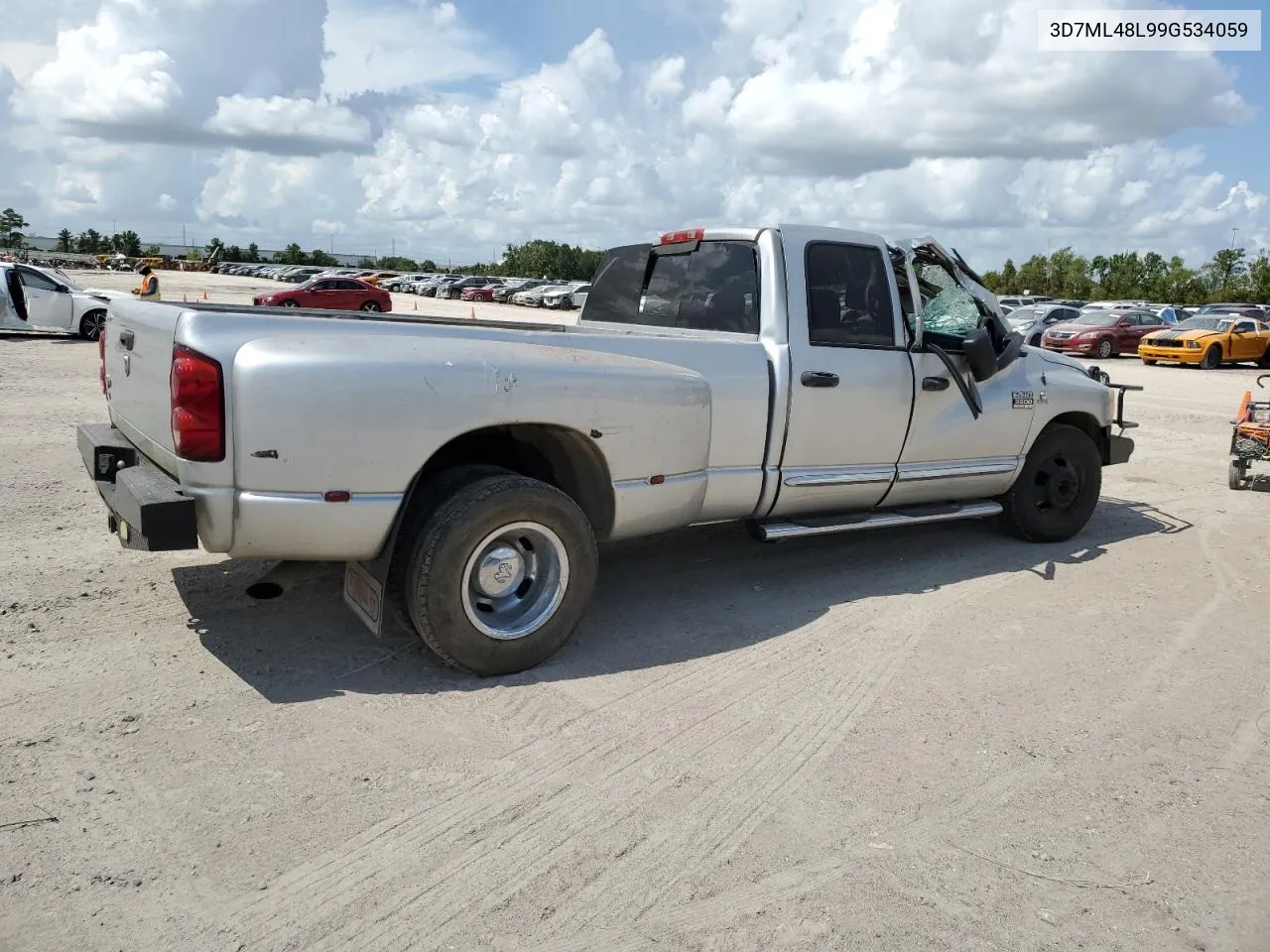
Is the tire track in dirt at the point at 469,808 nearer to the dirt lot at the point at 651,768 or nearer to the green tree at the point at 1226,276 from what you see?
the dirt lot at the point at 651,768

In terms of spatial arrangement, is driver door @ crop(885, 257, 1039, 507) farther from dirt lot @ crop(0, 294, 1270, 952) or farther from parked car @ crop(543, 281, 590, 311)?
parked car @ crop(543, 281, 590, 311)

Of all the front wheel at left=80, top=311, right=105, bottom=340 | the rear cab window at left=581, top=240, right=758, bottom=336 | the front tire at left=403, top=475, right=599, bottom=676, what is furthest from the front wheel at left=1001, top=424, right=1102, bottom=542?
the front wheel at left=80, top=311, right=105, bottom=340

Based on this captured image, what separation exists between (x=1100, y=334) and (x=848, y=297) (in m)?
25.1

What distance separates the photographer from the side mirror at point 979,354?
19.0 ft

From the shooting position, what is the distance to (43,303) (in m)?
19.0

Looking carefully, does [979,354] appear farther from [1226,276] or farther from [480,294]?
[1226,276]

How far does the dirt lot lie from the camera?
111 inches

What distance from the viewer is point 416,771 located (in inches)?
138

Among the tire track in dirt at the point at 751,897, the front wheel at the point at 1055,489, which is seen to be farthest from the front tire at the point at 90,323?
the tire track in dirt at the point at 751,897

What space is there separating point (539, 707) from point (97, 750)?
1.60m

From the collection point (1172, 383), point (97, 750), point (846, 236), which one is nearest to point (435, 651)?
point (97, 750)

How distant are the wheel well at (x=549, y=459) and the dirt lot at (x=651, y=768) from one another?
0.70 metres

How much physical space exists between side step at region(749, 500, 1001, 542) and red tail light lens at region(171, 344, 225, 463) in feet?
9.23

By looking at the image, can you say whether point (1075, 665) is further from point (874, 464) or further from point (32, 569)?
point (32, 569)
